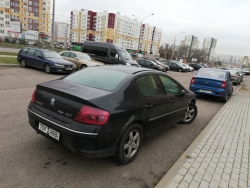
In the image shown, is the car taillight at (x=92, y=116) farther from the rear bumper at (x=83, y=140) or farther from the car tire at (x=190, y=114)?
the car tire at (x=190, y=114)

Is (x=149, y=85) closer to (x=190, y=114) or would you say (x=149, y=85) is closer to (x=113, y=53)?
(x=190, y=114)

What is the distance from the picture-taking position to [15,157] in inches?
124

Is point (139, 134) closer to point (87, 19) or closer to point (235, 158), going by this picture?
point (235, 158)

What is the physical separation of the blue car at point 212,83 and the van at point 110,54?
8.32 metres

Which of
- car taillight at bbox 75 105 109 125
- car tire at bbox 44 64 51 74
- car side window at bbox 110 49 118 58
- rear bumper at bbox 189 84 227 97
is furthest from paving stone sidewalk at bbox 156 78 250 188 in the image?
car side window at bbox 110 49 118 58

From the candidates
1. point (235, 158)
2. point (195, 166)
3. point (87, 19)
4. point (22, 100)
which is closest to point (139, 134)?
point (195, 166)

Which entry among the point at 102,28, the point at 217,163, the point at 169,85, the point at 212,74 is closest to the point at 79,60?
the point at 212,74

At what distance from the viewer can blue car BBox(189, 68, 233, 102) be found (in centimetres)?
924

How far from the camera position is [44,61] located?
12.7m

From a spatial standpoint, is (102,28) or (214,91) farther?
(102,28)

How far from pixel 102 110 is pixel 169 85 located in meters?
2.17

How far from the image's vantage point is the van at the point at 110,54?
17.3 metres

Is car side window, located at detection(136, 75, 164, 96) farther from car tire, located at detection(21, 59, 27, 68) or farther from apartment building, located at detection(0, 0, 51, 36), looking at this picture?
apartment building, located at detection(0, 0, 51, 36)

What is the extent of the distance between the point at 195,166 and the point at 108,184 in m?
1.53
